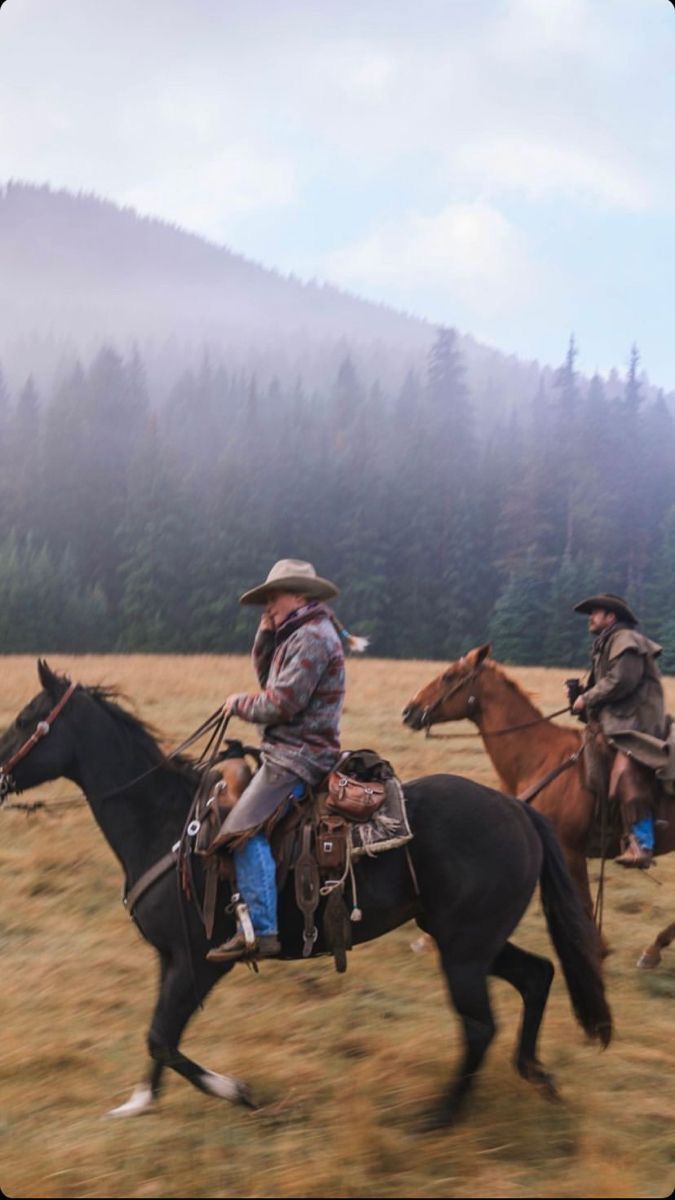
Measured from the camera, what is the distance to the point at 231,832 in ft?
16.1

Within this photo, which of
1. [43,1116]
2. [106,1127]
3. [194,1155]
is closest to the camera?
[194,1155]

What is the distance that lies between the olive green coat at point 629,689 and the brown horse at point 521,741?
0.51 m

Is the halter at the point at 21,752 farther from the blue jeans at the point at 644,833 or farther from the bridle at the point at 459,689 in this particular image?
the blue jeans at the point at 644,833

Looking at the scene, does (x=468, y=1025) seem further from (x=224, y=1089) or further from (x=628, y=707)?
(x=628, y=707)

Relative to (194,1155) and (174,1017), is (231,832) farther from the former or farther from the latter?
(194,1155)

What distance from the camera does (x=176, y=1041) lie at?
491 cm

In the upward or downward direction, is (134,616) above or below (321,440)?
below

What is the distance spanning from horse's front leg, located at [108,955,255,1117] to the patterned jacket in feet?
3.72

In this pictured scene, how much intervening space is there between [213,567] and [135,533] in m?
7.34

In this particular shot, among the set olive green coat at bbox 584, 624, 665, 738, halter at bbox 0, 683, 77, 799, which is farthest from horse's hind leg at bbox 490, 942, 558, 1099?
halter at bbox 0, 683, 77, 799

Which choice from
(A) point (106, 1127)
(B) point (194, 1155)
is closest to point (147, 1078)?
(A) point (106, 1127)

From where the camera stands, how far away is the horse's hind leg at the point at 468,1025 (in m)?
4.84

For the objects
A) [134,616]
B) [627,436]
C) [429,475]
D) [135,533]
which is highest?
[627,436]

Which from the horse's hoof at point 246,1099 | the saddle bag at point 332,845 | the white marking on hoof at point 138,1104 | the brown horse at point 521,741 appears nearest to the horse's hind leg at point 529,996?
the saddle bag at point 332,845
